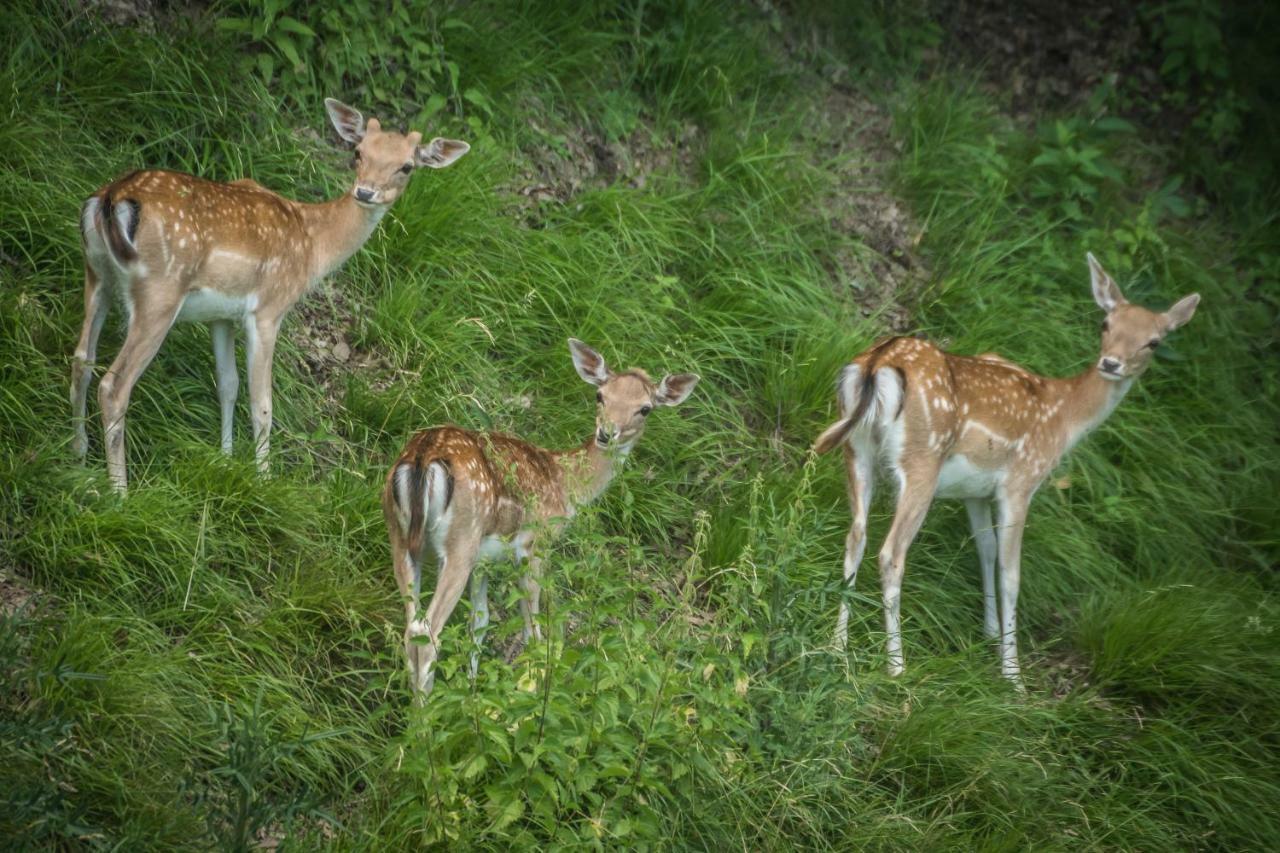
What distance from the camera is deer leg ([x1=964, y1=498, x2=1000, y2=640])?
7441 millimetres

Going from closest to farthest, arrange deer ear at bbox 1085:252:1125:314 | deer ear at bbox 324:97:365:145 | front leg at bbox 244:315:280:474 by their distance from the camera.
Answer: front leg at bbox 244:315:280:474, deer ear at bbox 324:97:365:145, deer ear at bbox 1085:252:1125:314

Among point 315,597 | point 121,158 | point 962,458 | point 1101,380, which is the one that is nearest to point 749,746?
point 315,597

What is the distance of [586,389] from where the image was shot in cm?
751

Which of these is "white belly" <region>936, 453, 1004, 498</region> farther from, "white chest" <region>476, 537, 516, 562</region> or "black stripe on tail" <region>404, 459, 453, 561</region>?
"black stripe on tail" <region>404, 459, 453, 561</region>

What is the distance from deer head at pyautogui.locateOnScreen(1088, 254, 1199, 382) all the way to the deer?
3.30 m

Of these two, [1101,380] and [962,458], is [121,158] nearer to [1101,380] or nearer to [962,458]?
[962,458]

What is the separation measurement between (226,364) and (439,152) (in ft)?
4.69

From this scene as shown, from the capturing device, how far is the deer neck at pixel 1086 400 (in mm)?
7625

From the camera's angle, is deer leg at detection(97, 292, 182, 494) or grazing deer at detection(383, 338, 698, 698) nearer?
grazing deer at detection(383, 338, 698, 698)

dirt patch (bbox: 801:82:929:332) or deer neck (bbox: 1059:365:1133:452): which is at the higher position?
deer neck (bbox: 1059:365:1133:452)

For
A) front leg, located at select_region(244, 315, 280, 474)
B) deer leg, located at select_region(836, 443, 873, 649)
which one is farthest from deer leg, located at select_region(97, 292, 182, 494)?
deer leg, located at select_region(836, 443, 873, 649)

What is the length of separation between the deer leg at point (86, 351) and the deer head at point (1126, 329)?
4652 mm

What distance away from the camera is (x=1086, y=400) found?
25.2 feet

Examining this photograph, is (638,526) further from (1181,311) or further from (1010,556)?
(1181,311)
